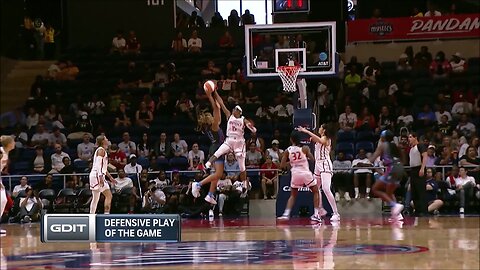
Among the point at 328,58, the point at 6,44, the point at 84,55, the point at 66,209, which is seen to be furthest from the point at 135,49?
the point at 328,58

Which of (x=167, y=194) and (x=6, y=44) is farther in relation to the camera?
(x=6, y=44)

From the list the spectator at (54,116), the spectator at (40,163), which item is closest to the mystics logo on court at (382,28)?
the spectator at (54,116)

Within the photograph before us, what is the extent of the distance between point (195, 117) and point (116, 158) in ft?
9.36

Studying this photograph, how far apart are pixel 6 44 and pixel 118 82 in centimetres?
500

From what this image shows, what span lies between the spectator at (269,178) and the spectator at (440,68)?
615 cm

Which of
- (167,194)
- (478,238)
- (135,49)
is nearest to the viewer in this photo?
(478,238)

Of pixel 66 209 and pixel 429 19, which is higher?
pixel 429 19

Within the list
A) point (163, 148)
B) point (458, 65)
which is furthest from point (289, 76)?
point (458, 65)

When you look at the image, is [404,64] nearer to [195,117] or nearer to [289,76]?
[195,117]

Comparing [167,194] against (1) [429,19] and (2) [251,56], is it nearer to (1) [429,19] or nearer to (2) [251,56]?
(2) [251,56]

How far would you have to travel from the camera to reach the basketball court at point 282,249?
10328 millimetres

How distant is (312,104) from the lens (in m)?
19.0

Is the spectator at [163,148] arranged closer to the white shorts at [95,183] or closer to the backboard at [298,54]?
the backboard at [298,54]

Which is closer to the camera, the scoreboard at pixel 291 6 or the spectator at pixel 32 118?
the scoreboard at pixel 291 6
